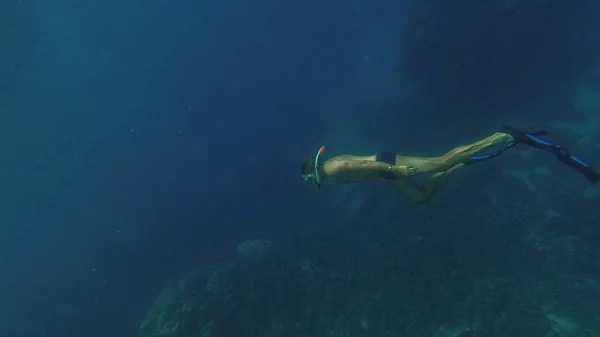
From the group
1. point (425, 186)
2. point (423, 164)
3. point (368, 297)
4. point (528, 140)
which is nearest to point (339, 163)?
point (423, 164)

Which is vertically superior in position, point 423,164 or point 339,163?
point 339,163

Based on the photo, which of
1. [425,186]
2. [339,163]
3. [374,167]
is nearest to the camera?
[374,167]

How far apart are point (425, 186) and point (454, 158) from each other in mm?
1110

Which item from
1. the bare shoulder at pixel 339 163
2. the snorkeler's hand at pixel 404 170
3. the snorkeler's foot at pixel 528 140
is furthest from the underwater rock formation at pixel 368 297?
the bare shoulder at pixel 339 163

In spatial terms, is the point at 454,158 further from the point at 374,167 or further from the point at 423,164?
the point at 374,167

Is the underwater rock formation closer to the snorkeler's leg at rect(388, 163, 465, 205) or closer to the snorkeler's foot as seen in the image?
the snorkeler's leg at rect(388, 163, 465, 205)

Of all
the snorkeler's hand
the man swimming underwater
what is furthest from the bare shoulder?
the snorkeler's hand

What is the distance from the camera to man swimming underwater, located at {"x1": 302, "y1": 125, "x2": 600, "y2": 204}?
868 cm

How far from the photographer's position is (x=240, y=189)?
104 feet

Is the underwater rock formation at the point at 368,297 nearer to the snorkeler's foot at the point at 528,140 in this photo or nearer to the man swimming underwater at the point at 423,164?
the man swimming underwater at the point at 423,164

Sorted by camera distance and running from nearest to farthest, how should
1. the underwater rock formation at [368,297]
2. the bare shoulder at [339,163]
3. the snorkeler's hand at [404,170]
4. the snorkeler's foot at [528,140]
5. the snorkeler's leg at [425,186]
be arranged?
1. the snorkeler's hand at [404,170]
2. the snorkeler's foot at [528,140]
3. the bare shoulder at [339,163]
4. the snorkeler's leg at [425,186]
5. the underwater rock formation at [368,297]

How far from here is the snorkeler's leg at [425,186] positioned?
9398 millimetres

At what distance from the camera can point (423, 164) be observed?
29.5 ft

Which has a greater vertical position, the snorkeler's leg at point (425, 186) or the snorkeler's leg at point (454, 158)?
the snorkeler's leg at point (454, 158)
